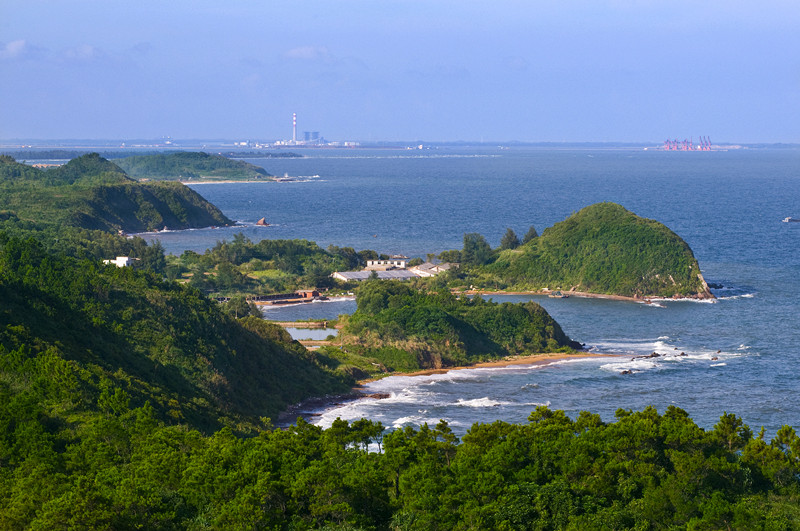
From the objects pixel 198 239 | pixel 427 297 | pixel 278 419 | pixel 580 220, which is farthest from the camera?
pixel 198 239

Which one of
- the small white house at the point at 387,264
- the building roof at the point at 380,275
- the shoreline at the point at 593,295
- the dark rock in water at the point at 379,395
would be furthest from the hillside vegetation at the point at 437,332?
the small white house at the point at 387,264

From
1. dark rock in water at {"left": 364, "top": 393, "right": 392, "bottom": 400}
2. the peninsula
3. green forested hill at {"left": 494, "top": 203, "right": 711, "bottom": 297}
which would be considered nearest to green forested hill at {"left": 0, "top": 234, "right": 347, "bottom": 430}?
dark rock in water at {"left": 364, "top": 393, "right": 392, "bottom": 400}

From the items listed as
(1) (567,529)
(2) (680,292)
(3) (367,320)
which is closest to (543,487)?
(1) (567,529)

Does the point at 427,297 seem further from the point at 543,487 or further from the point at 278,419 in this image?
the point at 543,487

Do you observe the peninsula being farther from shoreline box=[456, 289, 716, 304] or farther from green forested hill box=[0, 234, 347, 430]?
green forested hill box=[0, 234, 347, 430]

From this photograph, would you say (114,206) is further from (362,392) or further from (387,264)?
(362,392)
